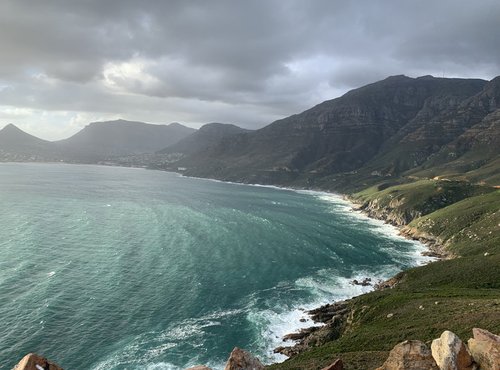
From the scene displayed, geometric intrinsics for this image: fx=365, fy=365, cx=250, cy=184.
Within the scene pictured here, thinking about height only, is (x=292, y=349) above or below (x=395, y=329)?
below

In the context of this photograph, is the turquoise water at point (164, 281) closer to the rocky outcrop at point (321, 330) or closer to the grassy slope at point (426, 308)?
the rocky outcrop at point (321, 330)

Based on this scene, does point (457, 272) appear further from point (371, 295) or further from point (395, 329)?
point (395, 329)

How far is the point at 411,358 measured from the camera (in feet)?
81.6

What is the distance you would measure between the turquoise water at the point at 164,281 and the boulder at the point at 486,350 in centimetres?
4267

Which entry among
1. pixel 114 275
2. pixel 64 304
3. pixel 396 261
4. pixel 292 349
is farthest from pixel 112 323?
pixel 396 261

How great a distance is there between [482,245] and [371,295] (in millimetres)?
58050

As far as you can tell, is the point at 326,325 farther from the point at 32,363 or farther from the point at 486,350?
the point at 32,363

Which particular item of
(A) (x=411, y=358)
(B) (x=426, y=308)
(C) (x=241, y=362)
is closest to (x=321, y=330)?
(B) (x=426, y=308)

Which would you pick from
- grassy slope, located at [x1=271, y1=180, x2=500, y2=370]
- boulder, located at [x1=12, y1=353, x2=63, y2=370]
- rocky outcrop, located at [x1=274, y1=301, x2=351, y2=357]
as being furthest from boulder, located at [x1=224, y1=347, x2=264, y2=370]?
rocky outcrop, located at [x1=274, y1=301, x2=351, y2=357]

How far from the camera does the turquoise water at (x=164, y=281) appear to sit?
209ft

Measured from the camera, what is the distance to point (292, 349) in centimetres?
6366

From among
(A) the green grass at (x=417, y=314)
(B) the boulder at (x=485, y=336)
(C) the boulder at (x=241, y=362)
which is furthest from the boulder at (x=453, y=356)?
(A) the green grass at (x=417, y=314)

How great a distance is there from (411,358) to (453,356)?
2.60 metres

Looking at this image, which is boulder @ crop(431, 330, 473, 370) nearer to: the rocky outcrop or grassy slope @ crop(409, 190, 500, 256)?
the rocky outcrop
